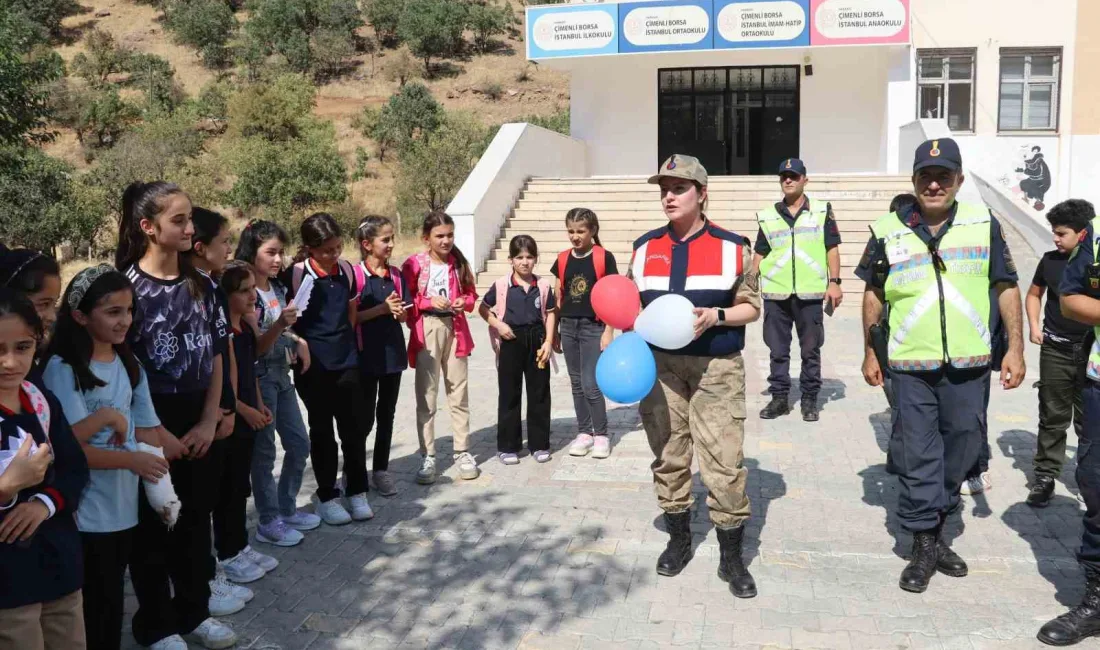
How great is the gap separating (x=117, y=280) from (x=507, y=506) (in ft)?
9.46

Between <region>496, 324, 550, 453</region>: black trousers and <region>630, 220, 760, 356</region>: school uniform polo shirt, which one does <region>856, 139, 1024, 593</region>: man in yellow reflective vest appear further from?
<region>496, 324, 550, 453</region>: black trousers

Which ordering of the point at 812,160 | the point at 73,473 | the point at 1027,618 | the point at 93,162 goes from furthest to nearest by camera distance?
1. the point at 93,162
2. the point at 812,160
3. the point at 1027,618
4. the point at 73,473

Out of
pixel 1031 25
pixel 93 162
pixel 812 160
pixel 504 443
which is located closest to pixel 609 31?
pixel 812 160

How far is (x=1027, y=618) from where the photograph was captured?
390 centimetres

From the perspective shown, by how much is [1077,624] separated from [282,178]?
26.8 metres

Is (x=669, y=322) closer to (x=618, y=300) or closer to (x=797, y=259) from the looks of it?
(x=618, y=300)

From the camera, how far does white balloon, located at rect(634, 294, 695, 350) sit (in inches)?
159

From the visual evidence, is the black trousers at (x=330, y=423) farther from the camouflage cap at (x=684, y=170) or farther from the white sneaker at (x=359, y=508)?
the camouflage cap at (x=684, y=170)

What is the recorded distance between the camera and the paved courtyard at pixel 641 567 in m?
3.87

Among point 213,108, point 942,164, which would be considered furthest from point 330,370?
point 213,108

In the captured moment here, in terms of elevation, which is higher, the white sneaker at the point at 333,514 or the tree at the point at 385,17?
the tree at the point at 385,17

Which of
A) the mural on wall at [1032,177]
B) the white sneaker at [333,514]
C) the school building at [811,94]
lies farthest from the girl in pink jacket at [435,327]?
the mural on wall at [1032,177]

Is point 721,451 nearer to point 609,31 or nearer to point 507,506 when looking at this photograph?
point 507,506

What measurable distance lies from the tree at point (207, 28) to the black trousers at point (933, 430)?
1997 inches
